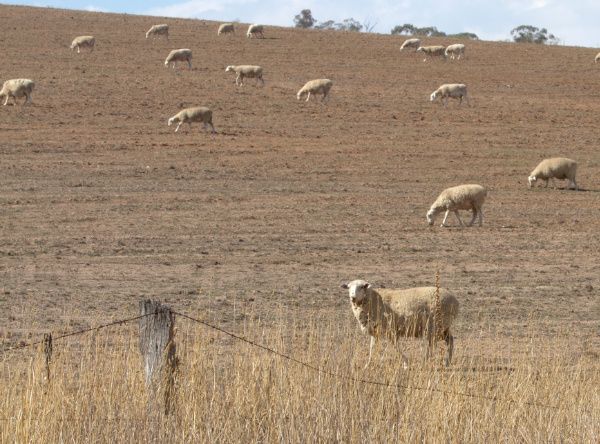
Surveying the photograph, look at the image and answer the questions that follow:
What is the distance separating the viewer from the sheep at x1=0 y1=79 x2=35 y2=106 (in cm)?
3694

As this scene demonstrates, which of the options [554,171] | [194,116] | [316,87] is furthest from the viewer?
[316,87]

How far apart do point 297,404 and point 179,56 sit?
121 feet

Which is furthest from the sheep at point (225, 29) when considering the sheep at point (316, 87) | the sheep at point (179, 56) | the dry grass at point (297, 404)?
the dry grass at point (297, 404)

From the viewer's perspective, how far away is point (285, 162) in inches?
1199

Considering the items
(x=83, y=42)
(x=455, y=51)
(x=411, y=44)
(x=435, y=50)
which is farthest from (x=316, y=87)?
(x=411, y=44)

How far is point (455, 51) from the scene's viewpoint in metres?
52.2

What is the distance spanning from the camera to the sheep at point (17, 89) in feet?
121

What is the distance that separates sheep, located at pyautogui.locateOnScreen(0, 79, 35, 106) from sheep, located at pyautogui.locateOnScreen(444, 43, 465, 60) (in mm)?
20579

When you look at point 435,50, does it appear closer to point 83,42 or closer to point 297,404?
point 83,42

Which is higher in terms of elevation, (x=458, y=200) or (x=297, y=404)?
(x=458, y=200)

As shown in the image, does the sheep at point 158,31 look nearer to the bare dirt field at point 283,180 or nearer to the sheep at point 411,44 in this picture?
the bare dirt field at point 283,180

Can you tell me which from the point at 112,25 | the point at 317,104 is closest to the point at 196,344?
the point at 317,104

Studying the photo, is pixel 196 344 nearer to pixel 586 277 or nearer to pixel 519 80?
pixel 586 277

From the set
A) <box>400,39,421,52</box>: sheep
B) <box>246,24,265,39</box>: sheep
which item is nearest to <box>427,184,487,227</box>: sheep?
<box>400,39,421,52</box>: sheep
